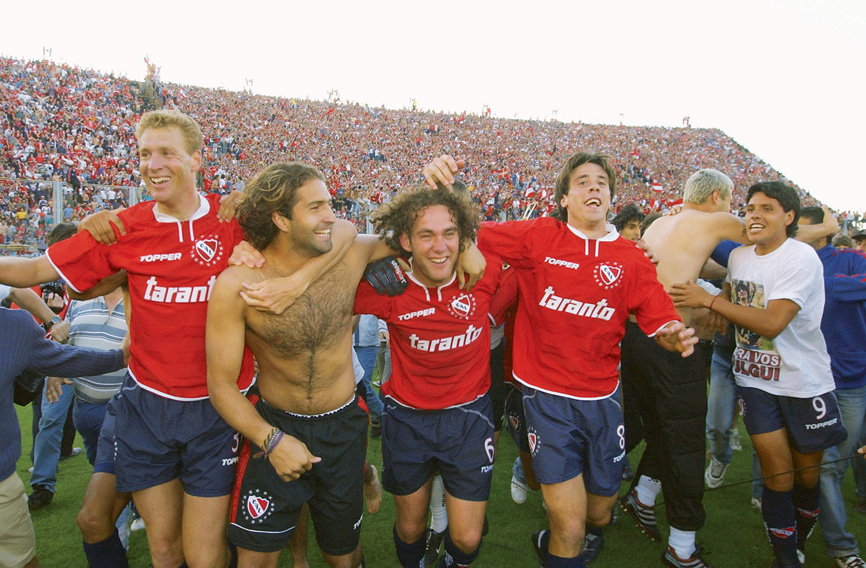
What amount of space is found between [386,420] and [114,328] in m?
2.18

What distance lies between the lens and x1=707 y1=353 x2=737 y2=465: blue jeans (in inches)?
175

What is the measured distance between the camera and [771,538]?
3.49 meters

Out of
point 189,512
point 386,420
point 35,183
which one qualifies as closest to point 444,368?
point 386,420

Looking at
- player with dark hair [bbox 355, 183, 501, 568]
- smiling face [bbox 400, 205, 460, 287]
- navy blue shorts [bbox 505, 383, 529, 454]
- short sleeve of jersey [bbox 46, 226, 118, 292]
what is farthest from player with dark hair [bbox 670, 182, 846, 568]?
short sleeve of jersey [bbox 46, 226, 118, 292]

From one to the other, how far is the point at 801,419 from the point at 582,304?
1693mm

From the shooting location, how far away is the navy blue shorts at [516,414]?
144 inches

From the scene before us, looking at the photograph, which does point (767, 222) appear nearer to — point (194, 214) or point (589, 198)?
point (589, 198)

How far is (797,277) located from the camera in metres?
3.37

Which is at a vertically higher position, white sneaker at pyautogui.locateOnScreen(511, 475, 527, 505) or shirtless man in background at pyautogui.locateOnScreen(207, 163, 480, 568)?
shirtless man in background at pyautogui.locateOnScreen(207, 163, 480, 568)

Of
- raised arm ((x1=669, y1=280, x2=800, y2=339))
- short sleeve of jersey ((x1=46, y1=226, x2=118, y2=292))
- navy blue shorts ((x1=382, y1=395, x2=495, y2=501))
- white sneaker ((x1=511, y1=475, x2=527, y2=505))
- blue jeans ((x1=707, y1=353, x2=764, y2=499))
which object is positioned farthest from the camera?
white sneaker ((x1=511, y1=475, x2=527, y2=505))

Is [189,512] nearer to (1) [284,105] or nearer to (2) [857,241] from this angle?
(2) [857,241]

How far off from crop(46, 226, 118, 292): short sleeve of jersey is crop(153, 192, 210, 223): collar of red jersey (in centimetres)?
30

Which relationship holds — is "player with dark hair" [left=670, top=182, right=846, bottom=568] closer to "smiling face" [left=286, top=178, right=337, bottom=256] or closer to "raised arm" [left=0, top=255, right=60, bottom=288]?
"smiling face" [left=286, top=178, right=337, bottom=256]

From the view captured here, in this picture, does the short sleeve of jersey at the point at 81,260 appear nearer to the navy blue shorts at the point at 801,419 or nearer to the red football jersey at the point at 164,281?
the red football jersey at the point at 164,281
